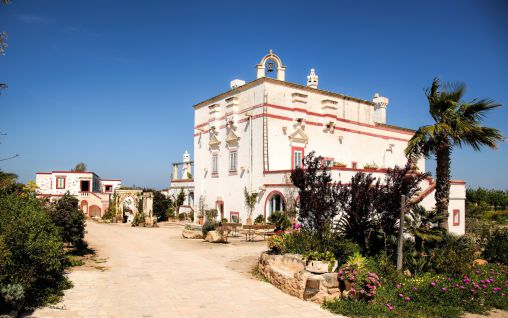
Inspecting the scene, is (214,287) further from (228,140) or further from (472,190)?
(472,190)

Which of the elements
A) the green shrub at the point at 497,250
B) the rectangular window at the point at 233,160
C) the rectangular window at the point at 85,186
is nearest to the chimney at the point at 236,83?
the rectangular window at the point at 233,160

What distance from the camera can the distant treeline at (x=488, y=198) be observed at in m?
33.6

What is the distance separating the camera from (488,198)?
34.2 meters

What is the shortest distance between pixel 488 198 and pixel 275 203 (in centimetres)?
2166

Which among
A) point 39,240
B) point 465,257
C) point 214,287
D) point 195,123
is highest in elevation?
point 195,123

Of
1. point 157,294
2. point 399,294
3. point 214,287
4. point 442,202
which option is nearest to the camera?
point 399,294

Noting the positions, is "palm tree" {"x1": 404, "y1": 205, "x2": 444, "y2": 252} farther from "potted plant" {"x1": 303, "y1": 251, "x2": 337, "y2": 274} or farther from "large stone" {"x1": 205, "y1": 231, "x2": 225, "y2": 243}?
"large stone" {"x1": 205, "y1": 231, "x2": 225, "y2": 243}

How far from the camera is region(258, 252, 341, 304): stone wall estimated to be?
895cm

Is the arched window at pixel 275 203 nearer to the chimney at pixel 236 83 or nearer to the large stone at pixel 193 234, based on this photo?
the large stone at pixel 193 234

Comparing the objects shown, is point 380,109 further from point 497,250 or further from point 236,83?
point 497,250

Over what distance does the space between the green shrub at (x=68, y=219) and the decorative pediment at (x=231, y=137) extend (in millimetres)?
14770

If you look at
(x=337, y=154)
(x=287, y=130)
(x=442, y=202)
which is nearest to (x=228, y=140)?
(x=287, y=130)

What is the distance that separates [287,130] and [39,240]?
799 inches

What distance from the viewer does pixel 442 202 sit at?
1229cm
